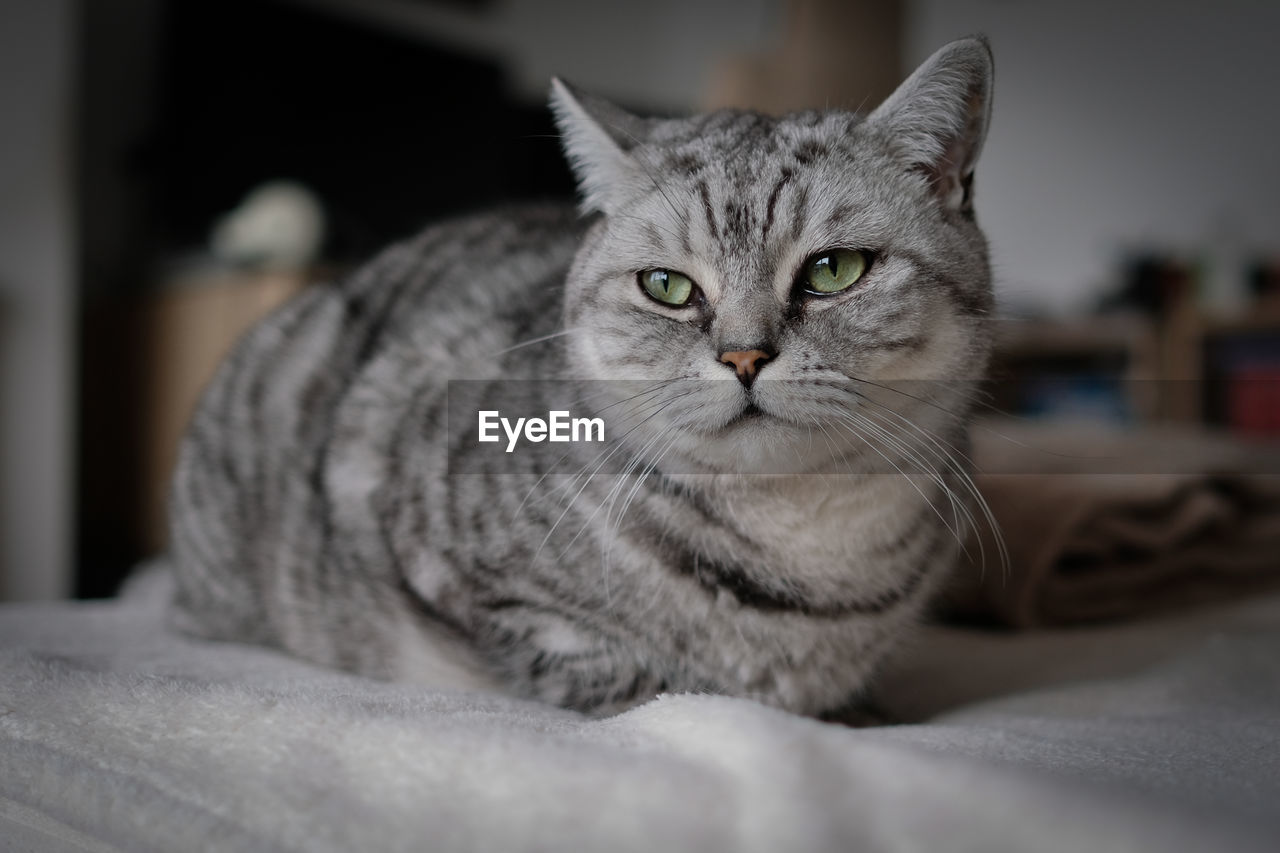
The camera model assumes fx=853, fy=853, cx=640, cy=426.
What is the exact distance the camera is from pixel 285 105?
289 centimetres

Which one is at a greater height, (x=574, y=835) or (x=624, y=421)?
(x=624, y=421)

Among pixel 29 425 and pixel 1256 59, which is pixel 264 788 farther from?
pixel 1256 59

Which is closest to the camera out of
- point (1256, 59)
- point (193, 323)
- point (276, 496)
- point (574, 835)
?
point (574, 835)

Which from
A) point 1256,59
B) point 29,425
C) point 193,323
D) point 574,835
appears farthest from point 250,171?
point 1256,59

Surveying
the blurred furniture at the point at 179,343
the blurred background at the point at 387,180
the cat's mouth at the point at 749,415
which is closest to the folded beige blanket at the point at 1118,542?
the cat's mouth at the point at 749,415

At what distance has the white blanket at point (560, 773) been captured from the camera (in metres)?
0.43

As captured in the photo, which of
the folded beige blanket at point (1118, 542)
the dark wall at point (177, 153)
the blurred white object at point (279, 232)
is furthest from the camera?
the dark wall at point (177, 153)

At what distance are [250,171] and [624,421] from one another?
8.05ft

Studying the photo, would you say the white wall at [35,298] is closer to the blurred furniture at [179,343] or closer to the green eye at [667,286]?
the blurred furniture at [179,343]

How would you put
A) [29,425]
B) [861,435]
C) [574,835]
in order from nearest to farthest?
[574,835]
[861,435]
[29,425]

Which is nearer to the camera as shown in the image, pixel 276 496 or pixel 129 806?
pixel 129 806

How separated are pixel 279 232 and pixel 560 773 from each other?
2157 mm

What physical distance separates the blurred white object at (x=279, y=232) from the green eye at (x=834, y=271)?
1851 millimetres

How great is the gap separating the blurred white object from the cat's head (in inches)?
65.3
